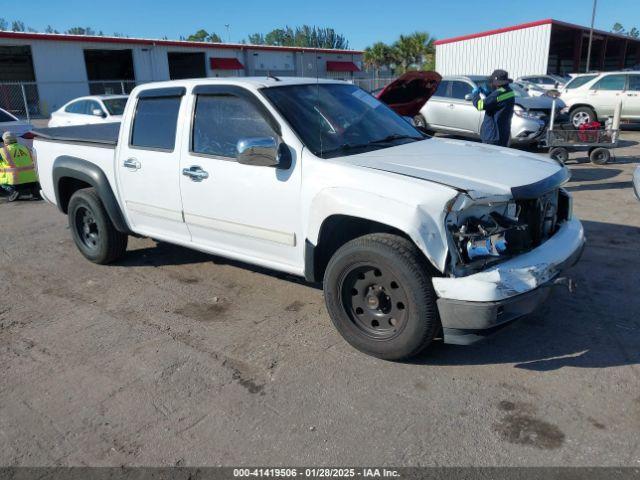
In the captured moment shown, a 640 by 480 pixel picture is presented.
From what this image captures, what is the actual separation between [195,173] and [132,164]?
887 millimetres

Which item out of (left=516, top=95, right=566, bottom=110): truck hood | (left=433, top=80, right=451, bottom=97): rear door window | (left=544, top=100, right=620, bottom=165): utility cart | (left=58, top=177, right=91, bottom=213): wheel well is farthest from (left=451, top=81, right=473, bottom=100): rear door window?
(left=58, top=177, right=91, bottom=213): wheel well

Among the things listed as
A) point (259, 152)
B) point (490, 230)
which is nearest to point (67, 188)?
point (259, 152)

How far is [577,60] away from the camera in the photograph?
35062 mm

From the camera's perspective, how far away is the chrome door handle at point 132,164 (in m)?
4.87

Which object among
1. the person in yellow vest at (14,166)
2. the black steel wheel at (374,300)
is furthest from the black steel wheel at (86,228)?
the person in yellow vest at (14,166)

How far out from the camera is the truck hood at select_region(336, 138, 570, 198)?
3352 mm

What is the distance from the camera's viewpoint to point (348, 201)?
3.47 metres

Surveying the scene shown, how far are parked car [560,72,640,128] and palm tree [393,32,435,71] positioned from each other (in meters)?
39.8

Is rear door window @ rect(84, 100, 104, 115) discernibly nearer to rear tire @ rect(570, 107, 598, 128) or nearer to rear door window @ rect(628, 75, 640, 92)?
rear tire @ rect(570, 107, 598, 128)

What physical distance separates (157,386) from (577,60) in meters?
38.5

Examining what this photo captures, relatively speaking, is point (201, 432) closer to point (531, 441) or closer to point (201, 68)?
Answer: point (531, 441)

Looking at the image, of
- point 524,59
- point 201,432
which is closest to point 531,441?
point 201,432

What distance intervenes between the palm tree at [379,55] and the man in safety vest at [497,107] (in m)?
49.6

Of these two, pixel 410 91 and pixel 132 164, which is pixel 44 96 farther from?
pixel 132 164
